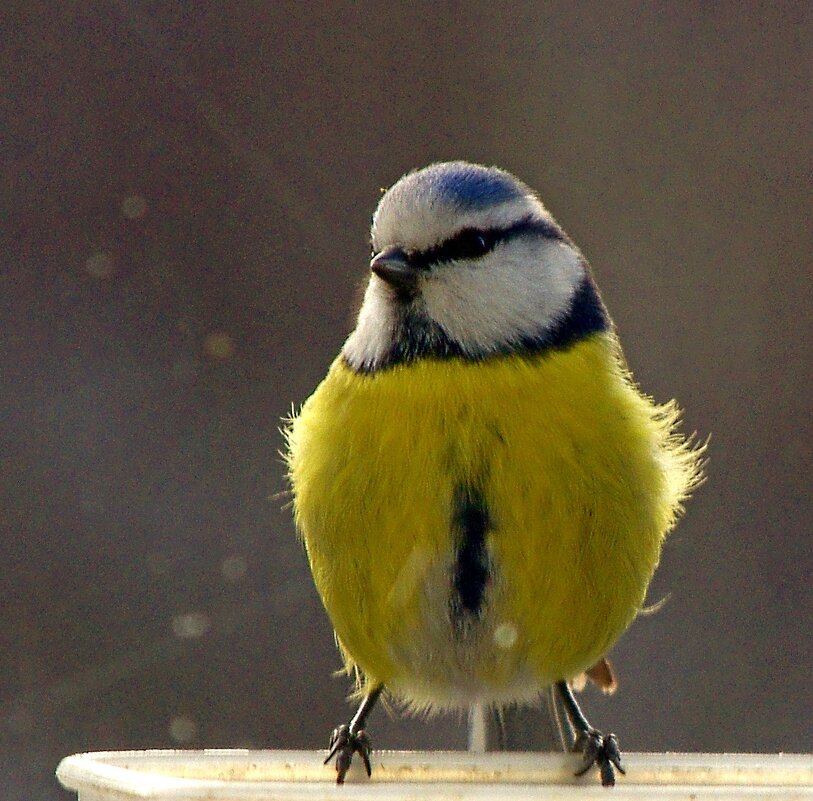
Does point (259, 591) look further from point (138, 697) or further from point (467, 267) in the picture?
point (467, 267)

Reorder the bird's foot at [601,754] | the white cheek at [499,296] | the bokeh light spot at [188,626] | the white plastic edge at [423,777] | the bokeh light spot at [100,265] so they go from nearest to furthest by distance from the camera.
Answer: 1. the white plastic edge at [423,777]
2. the bird's foot at [601,754]
3. the white cheek at [499,296]
4. the bokeh light spot at [188,626]
5. the bokeh light spot at [100,265]

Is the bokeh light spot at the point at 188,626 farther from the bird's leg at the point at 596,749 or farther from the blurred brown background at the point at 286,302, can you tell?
the bird's leg at the point at 596,749

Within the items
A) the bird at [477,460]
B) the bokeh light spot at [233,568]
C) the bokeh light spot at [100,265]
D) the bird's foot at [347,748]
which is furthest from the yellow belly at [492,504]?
the bokeh light spot at [100,265]

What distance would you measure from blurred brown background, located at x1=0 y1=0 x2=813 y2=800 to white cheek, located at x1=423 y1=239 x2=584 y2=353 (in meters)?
1.56

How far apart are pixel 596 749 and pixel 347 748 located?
261 millimetres

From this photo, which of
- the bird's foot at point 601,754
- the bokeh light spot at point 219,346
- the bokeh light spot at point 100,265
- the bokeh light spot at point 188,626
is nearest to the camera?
the bird's foot at point 601,754

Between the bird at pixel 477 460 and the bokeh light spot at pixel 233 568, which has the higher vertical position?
the bird at pixel 477 460

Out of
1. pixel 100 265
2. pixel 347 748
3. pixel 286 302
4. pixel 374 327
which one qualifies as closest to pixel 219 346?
pixel 286 302

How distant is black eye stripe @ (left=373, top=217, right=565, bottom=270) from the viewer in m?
1.56

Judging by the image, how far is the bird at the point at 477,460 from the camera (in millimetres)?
1518

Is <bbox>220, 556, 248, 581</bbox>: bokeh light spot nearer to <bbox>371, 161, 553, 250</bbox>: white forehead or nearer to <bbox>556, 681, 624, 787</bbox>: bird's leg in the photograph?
<bbox>556, 681, 624, 787</bbox>: bird's leg

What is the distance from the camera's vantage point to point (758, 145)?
3.71m

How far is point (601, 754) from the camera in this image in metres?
1.53

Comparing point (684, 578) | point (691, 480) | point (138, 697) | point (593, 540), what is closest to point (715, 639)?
point (684, 578)
